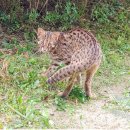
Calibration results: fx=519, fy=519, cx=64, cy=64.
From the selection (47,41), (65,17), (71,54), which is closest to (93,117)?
(71,54)

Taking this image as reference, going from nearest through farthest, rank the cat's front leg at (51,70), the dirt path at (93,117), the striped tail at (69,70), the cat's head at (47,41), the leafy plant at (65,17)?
the dirt path at (93,117)
the striped tail at (69,70)
the cat's front leg at (51,70)
the cat's head at (47,41)
the leafy plant at (65,17)

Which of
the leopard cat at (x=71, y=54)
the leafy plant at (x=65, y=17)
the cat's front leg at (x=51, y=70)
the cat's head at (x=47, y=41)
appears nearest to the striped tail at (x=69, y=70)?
the leopard cat at (x=71, y=54)

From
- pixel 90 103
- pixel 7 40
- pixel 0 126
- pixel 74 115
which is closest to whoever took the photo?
pixel 0 126

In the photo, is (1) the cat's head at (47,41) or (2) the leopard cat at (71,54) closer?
(2) the leopard cat at (71,54)

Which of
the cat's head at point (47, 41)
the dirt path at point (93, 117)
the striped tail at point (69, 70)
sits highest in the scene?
the cat's head at point (47, 41)

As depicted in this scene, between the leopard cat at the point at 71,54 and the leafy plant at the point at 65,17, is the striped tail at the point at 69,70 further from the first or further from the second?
the leafy plant at the point at 65,17

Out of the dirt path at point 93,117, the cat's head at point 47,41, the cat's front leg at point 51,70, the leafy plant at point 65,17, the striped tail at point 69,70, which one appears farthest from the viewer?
the leafy plant at point 65,17

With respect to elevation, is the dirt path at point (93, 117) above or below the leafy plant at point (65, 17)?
below

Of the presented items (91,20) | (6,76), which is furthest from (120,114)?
(91,20)

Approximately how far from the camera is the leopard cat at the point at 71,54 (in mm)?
6837

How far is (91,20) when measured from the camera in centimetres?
1059

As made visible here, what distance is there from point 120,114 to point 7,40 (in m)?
3.24

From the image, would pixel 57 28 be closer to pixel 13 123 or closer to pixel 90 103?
pixel 90 103

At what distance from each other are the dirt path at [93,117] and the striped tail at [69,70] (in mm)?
383
